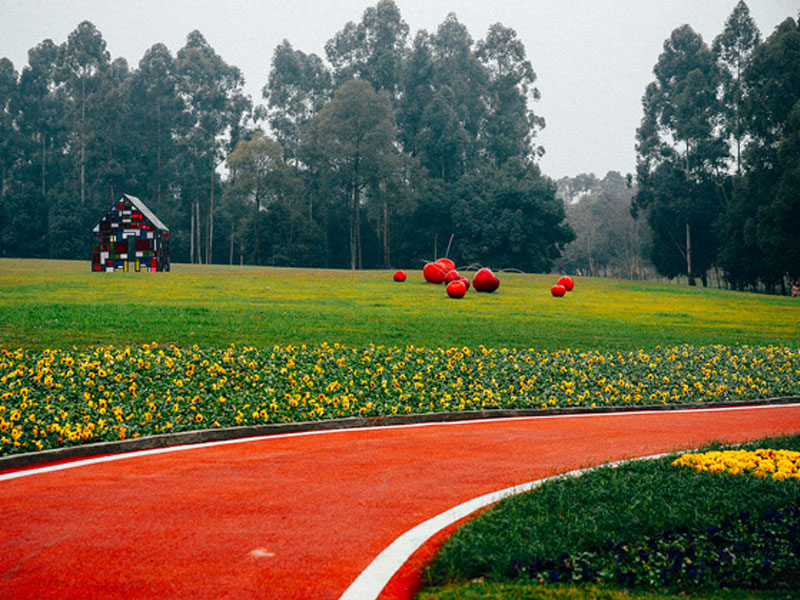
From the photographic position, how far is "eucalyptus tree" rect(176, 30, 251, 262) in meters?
Result: 76.2

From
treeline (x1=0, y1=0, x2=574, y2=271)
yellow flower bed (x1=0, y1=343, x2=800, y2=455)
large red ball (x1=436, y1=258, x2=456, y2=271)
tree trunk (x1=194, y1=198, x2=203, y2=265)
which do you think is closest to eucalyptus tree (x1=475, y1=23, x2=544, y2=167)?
treeline (x1=0, y1=0, x2=574, y2=271)

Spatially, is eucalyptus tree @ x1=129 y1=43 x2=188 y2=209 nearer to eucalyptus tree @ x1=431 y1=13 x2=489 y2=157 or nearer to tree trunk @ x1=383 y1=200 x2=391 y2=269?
tree trunk @ x1=383 y1=200 x2=391 y2=269

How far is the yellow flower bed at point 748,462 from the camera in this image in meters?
7.41

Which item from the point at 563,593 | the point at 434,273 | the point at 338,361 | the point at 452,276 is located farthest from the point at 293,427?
the point at 434,273

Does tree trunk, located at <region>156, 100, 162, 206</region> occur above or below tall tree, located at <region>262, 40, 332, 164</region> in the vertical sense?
below

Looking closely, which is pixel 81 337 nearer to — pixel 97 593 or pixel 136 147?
pixel 97 593

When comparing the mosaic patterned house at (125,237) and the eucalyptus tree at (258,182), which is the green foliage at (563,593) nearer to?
the mosaic patterned house at (125,237)

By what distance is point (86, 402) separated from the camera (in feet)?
34.1

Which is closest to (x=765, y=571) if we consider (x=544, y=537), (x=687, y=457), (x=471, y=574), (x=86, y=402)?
(x=544, y=537)

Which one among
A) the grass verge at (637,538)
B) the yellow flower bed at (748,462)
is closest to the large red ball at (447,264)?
the yellow flower bed at (748,462)

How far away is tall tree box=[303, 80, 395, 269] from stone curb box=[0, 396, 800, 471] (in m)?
53.4

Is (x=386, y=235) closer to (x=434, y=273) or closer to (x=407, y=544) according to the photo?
(x=434, y=273)

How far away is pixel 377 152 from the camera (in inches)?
2552

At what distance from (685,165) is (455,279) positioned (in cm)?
3855
